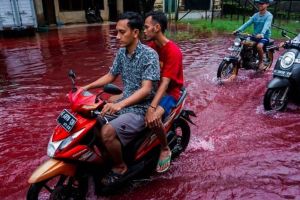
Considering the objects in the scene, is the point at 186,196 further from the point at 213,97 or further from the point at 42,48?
the point at 42,48

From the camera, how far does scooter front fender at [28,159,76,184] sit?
2885 millimetres

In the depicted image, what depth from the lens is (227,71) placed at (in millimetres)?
8148

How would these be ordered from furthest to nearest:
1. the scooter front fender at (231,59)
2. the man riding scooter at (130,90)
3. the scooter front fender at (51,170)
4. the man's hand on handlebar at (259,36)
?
1. the man's hand on handlebar at (259,36)
2. the scooter front fender at (231,59)
3. the man riding scooter at (130,90)
4. the scooter front fender at (51,170)

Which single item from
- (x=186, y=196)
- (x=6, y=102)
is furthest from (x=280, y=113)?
(x=6, y=102)

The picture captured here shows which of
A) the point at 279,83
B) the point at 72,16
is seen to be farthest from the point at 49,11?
the point at 279,83

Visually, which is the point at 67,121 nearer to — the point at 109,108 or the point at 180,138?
the point at 109,108

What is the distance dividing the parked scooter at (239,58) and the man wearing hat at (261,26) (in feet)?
0.48

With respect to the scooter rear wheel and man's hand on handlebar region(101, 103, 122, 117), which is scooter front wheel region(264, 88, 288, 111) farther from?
man's hand on handlebar region(101, 103, 122, 117)

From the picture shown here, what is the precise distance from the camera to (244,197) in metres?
3.65

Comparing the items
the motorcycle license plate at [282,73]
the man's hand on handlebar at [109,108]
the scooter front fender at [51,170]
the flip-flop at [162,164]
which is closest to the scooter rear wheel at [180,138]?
the flip-flop at [162,164]

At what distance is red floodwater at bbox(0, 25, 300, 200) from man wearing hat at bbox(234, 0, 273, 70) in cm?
88

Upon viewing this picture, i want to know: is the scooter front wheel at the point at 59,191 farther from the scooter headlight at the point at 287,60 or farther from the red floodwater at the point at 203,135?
the scooter headlight at the point at 287,60

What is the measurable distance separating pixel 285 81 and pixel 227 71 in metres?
2.37

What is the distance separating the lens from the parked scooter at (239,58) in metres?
7.92
